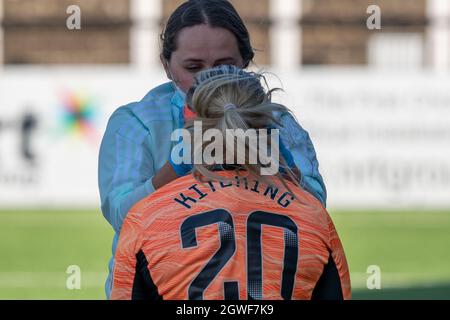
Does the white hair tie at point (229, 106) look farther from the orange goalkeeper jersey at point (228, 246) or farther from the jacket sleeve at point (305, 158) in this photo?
the jacket sleeve at point (305, 158)

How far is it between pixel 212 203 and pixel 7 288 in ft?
22.0

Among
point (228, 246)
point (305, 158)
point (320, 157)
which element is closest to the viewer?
point (228, 246)

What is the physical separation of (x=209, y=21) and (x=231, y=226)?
48.2 inches

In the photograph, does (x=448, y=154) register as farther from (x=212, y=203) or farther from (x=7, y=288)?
(x=212, y=203)

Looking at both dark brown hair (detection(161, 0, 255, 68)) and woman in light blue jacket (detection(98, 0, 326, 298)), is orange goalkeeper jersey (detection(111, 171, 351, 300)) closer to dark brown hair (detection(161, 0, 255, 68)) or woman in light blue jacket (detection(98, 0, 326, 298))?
woman in light blue jacket (detection(98, 0, 326, 298))

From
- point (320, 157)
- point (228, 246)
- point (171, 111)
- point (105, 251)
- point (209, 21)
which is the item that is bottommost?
point (105, 251)

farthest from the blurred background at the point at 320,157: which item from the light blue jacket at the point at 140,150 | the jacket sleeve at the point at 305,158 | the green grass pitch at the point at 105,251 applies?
the jacket sleeve at the point at 305,158

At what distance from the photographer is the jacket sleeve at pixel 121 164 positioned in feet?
11.2

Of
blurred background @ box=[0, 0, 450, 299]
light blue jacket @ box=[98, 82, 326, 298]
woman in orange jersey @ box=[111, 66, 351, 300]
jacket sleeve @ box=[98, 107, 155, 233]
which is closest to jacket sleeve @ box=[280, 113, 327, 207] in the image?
light blue jacket @ box=[98, 82, 326, 298]

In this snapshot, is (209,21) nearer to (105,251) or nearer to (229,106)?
(229,106)

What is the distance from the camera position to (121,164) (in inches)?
139

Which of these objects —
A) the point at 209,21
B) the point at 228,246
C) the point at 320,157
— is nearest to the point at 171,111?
the point at 209,21
